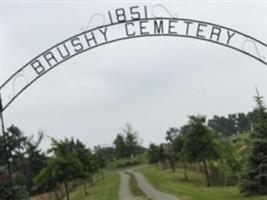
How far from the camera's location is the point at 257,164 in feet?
99.5

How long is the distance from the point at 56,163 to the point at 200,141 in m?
11.3

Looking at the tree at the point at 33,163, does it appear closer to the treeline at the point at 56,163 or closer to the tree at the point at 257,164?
the treeline at the point at 56,163

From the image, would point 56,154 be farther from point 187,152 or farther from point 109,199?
point 187,152

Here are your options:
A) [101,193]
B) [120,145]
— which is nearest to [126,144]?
[120,145]

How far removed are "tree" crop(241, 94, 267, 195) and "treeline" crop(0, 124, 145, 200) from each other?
11332mm

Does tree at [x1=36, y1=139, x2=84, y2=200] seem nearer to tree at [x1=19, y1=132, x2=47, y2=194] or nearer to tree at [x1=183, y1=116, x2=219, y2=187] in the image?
tree at [x1=183, y1=116, x2=219, y2=187]

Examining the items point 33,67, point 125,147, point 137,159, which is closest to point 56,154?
point 33,67

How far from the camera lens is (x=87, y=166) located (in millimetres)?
55312

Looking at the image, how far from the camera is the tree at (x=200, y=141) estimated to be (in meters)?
44.3

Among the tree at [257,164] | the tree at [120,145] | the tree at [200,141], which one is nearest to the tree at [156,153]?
the tree at [120,145]

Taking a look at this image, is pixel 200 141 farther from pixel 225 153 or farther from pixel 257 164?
pixel 257 164

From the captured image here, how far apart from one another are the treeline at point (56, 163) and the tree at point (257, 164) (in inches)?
446

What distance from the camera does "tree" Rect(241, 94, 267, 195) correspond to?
29859 millimetres

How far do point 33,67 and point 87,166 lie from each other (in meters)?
43.7
